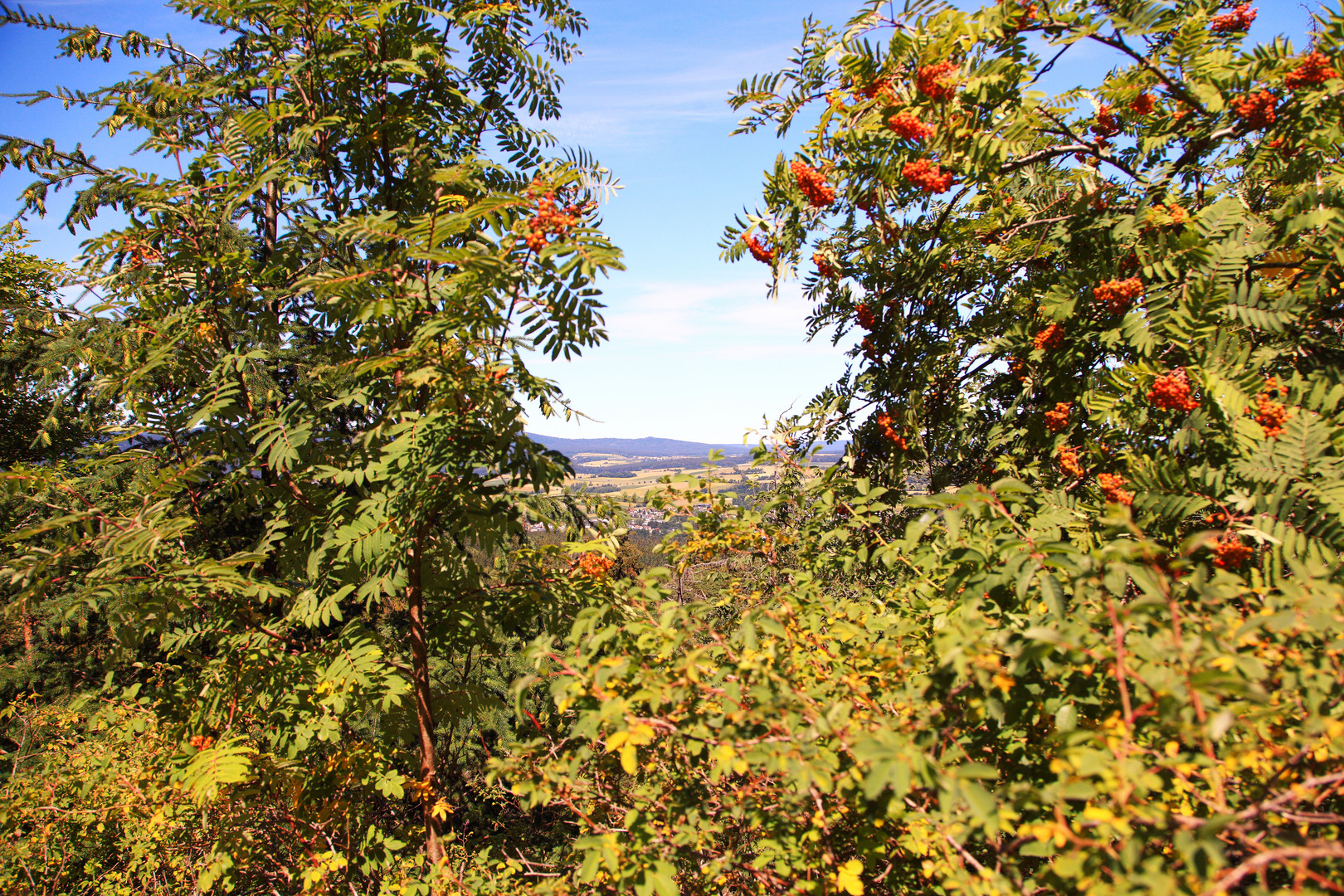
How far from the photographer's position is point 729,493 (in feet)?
12.6

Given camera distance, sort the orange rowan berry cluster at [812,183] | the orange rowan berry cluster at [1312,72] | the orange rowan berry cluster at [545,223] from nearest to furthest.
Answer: the orange rowan berry cluster at [545,223] → the orange rowan berry cluster at [1312,72] → the orange rowan berry cluster at [812,183]

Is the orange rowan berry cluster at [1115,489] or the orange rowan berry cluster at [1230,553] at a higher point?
the orange rowan berry cluster at [1115,489]

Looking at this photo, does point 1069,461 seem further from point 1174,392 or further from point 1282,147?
point 1282,147

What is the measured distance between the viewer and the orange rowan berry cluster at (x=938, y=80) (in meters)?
2.64

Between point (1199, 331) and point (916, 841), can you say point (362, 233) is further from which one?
point (1199, 331)

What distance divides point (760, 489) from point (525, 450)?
2314mm

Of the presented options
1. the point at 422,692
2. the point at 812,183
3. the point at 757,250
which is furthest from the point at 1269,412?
the point at 422,692

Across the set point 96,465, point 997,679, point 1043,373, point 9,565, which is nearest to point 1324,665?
point 997,679

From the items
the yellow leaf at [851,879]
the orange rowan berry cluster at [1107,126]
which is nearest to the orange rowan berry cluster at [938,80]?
the orange rowan berry cluster at [1107,126]

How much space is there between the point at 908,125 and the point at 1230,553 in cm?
222

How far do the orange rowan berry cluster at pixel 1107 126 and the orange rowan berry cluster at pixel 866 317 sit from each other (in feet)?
4.79

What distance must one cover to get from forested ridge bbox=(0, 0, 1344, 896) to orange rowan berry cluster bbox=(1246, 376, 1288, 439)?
0.01 metres

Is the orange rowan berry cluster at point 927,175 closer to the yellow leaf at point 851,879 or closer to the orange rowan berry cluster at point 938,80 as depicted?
the orange rowan berry cluster at point 938,80

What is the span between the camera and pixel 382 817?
15.4 ft
